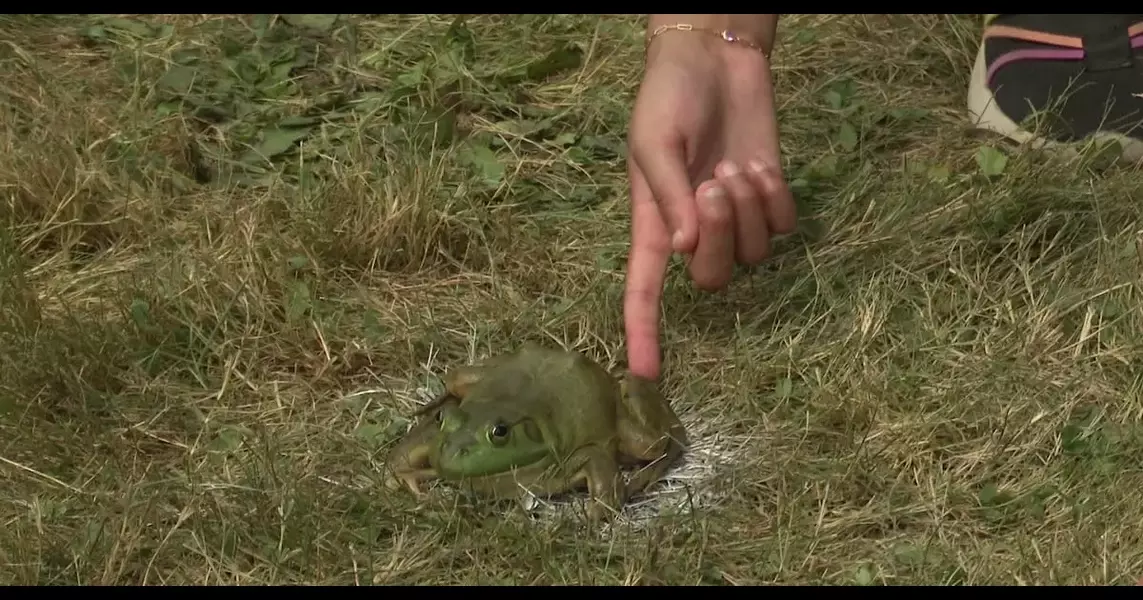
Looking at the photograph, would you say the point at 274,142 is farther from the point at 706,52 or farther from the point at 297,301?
the point at 706,52

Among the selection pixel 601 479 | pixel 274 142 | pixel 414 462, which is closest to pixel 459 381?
pixel 414 462

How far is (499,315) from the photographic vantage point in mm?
2564

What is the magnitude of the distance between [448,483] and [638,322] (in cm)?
52

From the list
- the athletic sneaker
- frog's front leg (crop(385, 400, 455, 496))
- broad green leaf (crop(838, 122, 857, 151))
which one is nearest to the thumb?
frog's front leg (crop(385, 400, 455, 496))

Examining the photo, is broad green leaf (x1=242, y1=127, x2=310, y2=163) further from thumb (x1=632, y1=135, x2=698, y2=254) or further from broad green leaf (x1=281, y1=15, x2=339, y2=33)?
thumb (x1=632, y1=135, x2=698, y2=254)

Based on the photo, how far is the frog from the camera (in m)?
→ 2.03

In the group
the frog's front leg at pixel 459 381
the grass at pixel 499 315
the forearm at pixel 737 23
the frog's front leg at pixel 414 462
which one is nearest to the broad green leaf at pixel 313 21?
the grass at pixel 499 315

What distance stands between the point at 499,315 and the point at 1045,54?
164 centimetres

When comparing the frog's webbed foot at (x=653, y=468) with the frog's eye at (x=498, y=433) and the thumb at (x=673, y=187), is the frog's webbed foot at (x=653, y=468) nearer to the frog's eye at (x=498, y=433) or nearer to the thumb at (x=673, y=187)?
the frog's eye at (x=498, y=433)

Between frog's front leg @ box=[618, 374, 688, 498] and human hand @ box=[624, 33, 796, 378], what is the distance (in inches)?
5.4

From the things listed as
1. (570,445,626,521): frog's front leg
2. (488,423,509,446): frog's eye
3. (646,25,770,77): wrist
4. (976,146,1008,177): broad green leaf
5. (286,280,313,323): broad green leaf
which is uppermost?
(646,25,770,77): wrist

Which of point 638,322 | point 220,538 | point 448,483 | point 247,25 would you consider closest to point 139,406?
point 220,538

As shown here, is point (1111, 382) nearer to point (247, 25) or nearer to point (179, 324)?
point (179, 324)

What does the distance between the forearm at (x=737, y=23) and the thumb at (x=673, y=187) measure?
0.29 meters
